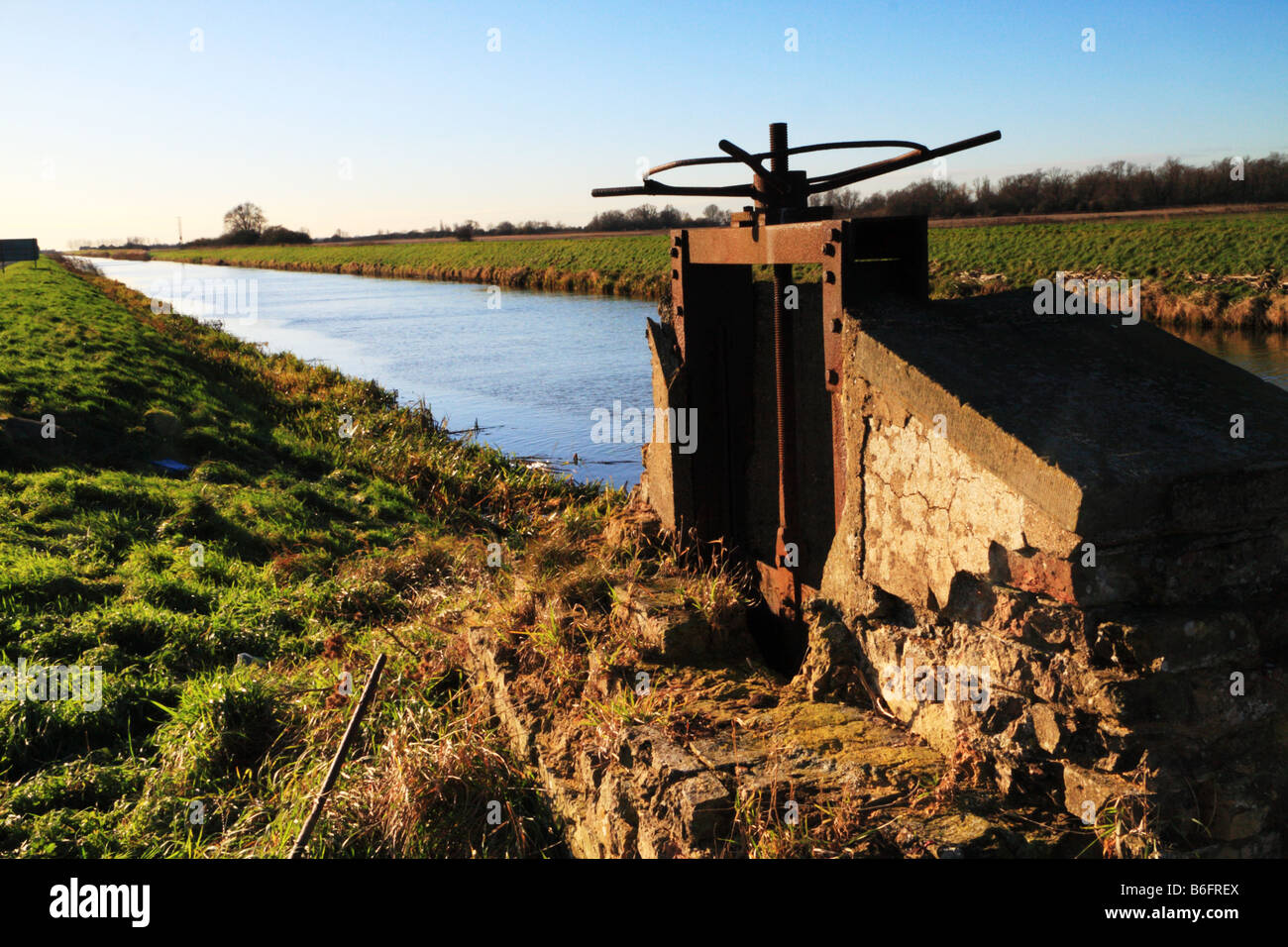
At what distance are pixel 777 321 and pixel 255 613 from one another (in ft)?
15.6

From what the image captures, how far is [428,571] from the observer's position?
319 inches

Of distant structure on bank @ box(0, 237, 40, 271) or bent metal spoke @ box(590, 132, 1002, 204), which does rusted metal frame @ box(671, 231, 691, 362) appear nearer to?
bent metal spoke @ box(590, 132, 1002, 204)

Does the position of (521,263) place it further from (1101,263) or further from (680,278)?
(680,278)

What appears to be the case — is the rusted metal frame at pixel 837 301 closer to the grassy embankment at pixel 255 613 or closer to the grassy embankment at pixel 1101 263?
the grassy embankment at pixel 255 613

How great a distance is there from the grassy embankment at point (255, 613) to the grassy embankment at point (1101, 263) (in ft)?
17.9

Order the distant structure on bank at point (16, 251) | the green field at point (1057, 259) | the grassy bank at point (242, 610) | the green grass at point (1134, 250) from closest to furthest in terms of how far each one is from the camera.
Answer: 1. the grassy bank at point (242, 610)
2. the green field at point (1057, 259)
3. the green grass at point (1134, 250)
4. the distant structure on bank at point (16, 251)

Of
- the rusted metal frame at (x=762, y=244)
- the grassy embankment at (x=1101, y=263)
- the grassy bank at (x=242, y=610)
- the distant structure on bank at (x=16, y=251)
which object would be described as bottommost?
the grassy bank at (x=242, y=610)

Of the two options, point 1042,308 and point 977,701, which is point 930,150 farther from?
point 977,701

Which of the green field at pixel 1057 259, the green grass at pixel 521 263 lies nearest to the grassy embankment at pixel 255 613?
the green field at pixel 1057 259

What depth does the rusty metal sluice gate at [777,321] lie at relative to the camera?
3934 mm

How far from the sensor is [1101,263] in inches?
1310

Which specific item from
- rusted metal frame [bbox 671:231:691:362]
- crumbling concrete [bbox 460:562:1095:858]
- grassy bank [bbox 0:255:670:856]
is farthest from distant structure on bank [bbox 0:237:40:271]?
crumbling concrete [bbox 460:562:1095:858]

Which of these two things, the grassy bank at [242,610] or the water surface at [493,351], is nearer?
the grassy bank at [242,610]

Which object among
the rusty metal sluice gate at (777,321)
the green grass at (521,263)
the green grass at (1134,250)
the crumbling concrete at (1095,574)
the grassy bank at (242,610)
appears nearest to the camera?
the crumbling concrete at (1095,574)
